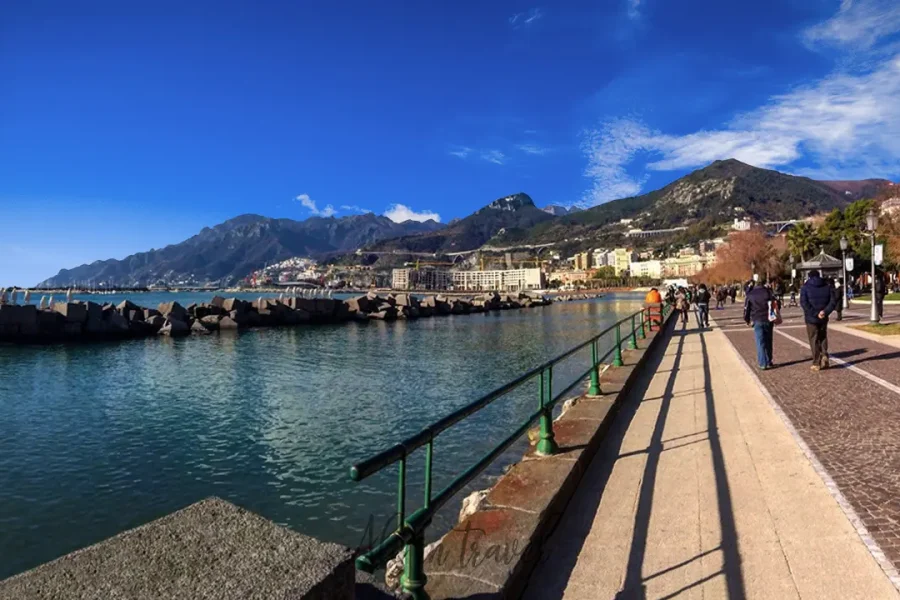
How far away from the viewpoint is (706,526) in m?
3.85

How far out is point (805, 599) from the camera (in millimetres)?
2922

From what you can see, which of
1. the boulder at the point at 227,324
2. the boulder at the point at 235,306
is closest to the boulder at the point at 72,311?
the boulder at the point at 227,324

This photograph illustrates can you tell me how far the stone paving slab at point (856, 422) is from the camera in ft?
12.4

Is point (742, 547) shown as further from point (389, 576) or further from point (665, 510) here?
point (389, 576)

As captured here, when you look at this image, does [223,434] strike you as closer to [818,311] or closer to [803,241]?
[818,311]

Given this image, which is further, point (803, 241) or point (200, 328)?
point (803, 241)

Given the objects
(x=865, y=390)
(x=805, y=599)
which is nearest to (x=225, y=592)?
(x=805, y=599)

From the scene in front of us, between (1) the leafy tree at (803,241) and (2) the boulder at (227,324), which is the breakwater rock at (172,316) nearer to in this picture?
(2) the boulder at (227,324)

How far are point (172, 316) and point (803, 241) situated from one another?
172 ft

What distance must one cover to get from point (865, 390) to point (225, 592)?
867cm

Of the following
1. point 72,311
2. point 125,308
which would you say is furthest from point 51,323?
point 125,308

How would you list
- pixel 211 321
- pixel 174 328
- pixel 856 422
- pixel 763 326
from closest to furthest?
1. pixel 856 422
2. pixel 763 326
3. pixel 174 328
4. pixel 211 321

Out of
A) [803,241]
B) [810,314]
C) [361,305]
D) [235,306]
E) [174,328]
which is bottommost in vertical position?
[174,328]

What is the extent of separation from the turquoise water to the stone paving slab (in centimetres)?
360
